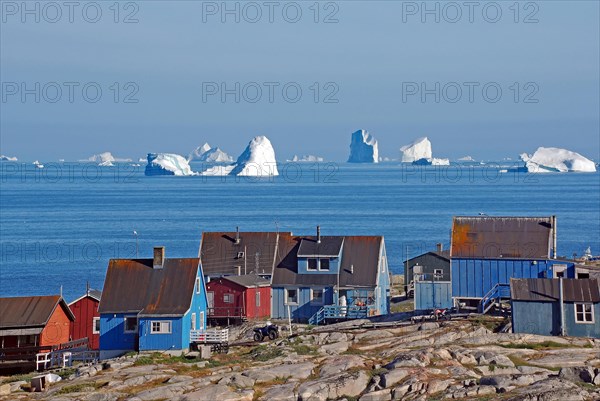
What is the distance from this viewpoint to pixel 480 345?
39.8 meters

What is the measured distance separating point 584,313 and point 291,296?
53.9 feet

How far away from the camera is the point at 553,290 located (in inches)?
1673

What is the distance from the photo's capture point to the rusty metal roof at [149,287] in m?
45.0

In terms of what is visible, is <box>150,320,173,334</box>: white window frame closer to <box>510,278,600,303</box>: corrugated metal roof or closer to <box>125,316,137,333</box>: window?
<box>125,316,137,333</box>: window

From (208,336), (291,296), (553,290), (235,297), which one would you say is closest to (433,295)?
(291,296)

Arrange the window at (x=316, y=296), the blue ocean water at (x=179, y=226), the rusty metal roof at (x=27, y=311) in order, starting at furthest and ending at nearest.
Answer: the blue ocean water at (x=179, y=226) → the window at (x=316, y=296) → the rusty metal roof at (x=27, y=311)

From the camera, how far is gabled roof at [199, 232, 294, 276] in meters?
55.4

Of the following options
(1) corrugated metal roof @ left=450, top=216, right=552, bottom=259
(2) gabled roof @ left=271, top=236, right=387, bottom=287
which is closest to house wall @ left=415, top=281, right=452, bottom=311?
(1) corrugated metal roof @ left=450, top=216, right=552, bottom=259

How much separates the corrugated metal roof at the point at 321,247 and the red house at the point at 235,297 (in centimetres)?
271

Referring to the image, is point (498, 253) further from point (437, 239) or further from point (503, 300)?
point (437, 239)

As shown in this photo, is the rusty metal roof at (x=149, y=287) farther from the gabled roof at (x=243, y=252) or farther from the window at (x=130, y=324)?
the gabled roof at (x=243, y=252)

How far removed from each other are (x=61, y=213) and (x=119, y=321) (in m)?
127

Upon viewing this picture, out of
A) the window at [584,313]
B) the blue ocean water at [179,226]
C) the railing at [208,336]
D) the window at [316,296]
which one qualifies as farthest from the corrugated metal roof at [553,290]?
the blue ocean water at [179,226]

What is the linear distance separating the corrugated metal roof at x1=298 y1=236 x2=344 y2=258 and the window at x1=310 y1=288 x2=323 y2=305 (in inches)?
68.7
